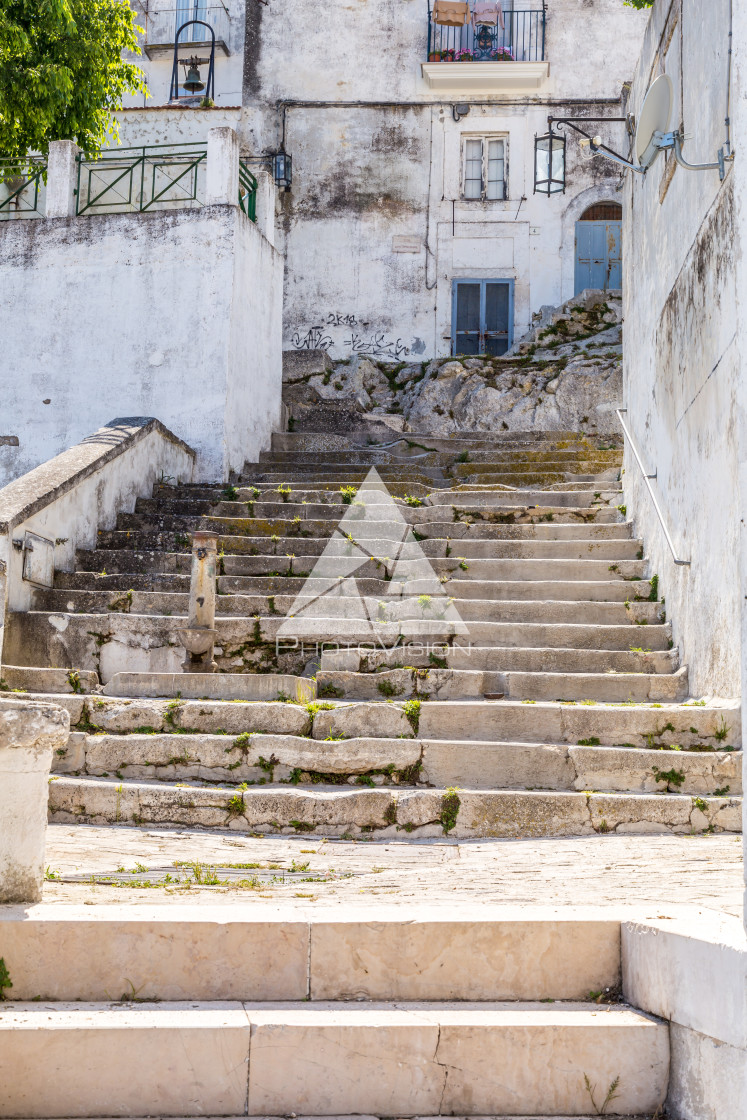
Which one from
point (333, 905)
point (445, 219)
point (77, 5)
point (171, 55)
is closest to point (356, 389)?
point (445, 219)

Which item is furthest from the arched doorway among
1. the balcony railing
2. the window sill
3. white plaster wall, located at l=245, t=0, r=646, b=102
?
the balcony railing

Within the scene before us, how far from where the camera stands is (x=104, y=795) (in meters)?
5.42

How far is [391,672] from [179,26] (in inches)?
655

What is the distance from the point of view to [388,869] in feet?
15.0

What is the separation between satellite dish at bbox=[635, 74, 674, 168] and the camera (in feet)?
22.2

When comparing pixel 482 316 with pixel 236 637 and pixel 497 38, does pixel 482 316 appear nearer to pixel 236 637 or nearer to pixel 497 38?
pixel 497 38

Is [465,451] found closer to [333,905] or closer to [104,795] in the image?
[104,795]

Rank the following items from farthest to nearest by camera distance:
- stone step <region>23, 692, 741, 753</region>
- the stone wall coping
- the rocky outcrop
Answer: the rocky outcrop → the stone wall coping → stone step <region>23, 692, 741, 753</region>

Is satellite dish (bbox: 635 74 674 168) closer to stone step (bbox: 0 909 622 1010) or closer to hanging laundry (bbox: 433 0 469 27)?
stone step (bbox: 0 909 622 1010)

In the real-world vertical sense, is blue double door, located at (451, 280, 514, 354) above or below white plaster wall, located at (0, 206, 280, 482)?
above

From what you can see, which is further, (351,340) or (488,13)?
(488,13)

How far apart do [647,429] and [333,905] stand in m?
5.80

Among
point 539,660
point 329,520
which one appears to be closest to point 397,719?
point 539,660

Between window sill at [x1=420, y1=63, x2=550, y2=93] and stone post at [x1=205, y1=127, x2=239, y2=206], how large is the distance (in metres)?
8.18
